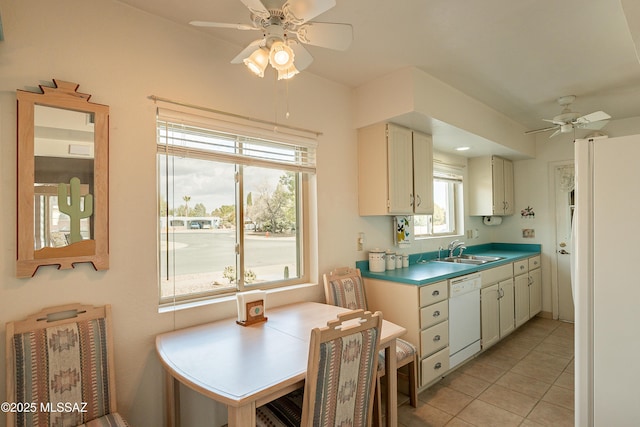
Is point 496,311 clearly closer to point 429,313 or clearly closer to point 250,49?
point 429,313

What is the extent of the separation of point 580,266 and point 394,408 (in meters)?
1.26

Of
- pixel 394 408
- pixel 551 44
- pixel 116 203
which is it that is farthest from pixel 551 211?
pixel 116 203

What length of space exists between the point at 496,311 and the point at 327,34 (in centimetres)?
320

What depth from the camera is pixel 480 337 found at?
3.14m

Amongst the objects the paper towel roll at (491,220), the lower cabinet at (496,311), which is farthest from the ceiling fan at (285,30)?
the paper towel roll at (491,220)

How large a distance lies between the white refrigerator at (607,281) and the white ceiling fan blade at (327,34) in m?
1.19

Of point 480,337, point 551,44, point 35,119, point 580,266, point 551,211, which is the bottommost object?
point 480,337

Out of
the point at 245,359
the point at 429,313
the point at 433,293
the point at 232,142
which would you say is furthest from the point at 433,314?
the point at 232,142

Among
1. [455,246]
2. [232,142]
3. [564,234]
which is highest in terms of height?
[232,142]

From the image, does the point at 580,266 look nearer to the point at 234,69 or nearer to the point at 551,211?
the point at 234,69

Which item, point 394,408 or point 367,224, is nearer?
point 394,408

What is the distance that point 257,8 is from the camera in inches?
52.7

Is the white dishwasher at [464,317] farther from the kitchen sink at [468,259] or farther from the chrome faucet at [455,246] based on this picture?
the chrome faucet at [455,246]

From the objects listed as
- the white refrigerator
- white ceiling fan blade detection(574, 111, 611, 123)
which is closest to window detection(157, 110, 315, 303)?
the white refrigerator
